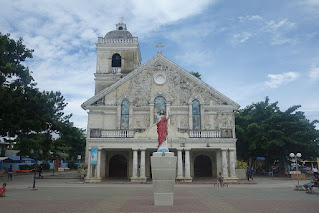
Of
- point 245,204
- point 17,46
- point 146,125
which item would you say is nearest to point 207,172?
point 146,125

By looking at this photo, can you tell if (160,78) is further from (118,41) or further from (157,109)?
(118,41)

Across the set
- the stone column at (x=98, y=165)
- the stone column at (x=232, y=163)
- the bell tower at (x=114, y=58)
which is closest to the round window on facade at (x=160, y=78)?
the bell tower at (x=114, y=58)

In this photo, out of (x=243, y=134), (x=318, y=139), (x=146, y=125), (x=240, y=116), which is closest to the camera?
(x=146, y=125)

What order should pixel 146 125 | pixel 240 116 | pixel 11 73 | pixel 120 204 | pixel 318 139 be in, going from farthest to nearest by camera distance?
1. pixel 240 116
2. pixel 318 139
3. pixel 146 125
4. pixel 11 73
5. pixel 120 204

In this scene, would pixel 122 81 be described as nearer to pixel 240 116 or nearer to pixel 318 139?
pixel 240 116

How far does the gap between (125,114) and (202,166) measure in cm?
969

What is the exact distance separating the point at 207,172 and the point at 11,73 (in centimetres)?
2108

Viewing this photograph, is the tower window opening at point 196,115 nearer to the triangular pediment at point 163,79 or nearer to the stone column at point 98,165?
the triangular pediment at point 163,79

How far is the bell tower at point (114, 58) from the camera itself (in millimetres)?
34938

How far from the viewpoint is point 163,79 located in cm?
2819

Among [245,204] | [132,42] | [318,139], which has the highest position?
[132,42]

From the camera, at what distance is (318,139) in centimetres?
3164

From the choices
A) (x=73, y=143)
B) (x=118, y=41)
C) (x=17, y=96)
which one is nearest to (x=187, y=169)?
(x=17, y=96)

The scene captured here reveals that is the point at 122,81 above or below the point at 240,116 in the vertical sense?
above
